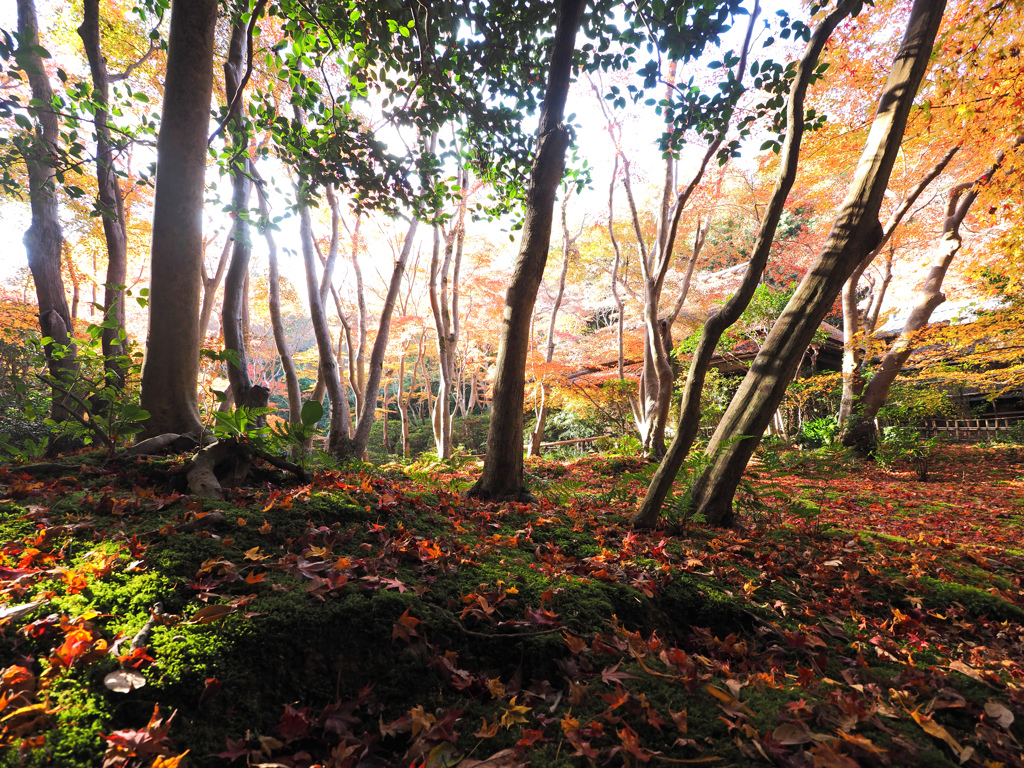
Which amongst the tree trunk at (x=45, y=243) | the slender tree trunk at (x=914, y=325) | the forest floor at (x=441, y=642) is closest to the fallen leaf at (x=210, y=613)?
the forest floor at (x=441, y=642)

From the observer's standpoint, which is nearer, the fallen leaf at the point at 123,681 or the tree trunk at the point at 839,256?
the fallen leaf at the point at 123,681

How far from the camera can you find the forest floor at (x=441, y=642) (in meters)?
1.12

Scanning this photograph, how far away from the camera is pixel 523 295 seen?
3826mm

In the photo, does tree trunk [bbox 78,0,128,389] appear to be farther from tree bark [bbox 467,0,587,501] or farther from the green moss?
the green moss

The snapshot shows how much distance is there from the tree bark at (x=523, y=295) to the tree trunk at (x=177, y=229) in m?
2.39

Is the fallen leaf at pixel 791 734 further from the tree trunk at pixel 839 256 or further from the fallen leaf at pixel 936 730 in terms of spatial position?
the tree trunk at pixel 839 256

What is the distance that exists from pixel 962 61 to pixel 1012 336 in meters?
5.66

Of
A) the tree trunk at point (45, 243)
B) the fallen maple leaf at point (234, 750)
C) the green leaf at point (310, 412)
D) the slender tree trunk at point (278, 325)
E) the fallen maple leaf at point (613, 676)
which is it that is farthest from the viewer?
the slender tree trunk at point (278, 325)

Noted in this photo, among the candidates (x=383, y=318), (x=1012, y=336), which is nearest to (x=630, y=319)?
→ (x=1012, y=336)

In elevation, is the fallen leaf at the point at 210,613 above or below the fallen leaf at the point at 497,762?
above

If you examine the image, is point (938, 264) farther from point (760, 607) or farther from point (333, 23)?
point (333, 23)

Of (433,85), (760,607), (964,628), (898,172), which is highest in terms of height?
(898,172)

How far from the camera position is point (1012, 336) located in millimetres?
8141

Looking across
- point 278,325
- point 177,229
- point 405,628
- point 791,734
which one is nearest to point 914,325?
point 791,734
